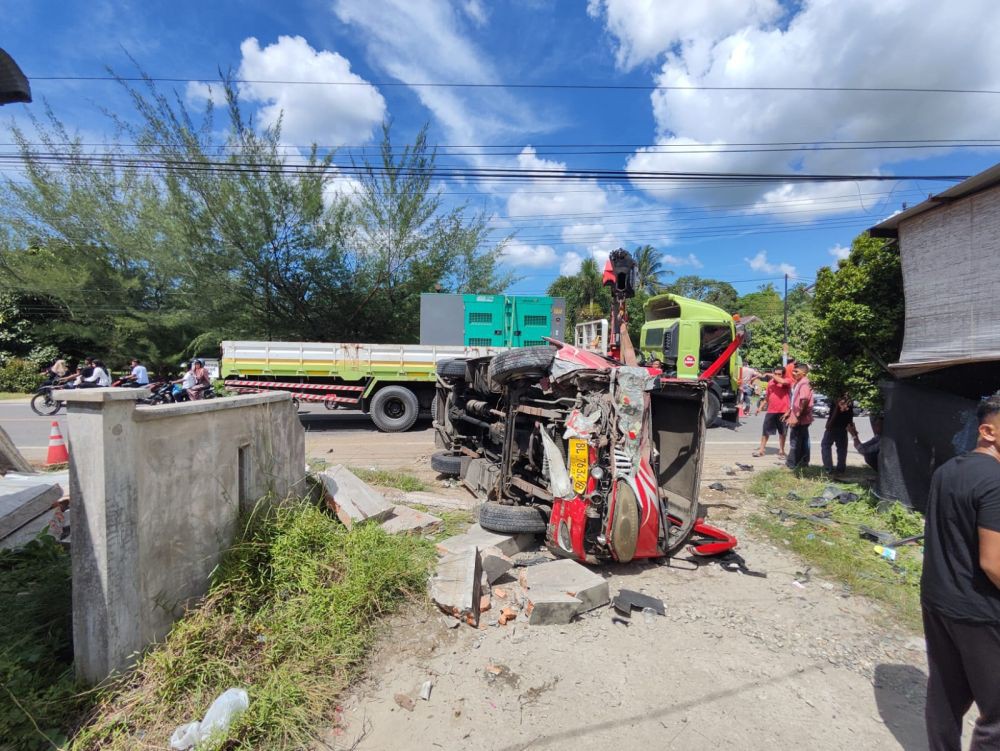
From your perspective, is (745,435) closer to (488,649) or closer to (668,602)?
(668,602)

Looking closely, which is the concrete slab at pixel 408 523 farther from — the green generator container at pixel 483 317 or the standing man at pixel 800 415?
the green generator container at pixel 483 317

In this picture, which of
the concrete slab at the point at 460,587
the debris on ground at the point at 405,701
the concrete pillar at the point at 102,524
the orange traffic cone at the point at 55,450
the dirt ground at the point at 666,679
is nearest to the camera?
the concrete pillar at the point at 102,524

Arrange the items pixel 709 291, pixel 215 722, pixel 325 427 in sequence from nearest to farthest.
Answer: pixel 215 722 → pixel 325 427 → pixel 709 291

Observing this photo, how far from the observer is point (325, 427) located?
11.3m

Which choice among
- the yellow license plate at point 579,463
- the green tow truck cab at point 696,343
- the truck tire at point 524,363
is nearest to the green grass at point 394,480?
the truck tire at point 524,363

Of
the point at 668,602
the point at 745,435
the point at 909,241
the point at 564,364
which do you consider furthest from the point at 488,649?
the point at 745,435

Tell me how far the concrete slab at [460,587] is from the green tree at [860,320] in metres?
5.53

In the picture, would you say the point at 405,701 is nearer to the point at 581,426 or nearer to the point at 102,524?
the point at 102,524

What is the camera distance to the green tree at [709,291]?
49338mm

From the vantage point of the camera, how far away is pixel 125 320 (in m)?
19.2

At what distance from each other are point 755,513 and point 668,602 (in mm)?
2819

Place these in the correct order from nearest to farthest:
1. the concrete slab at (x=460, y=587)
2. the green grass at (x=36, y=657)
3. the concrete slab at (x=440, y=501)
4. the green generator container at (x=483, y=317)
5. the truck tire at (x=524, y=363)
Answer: the green grass at (x=36, y=657), the concrete slab at (x=460, y=587), the truck tire at (x=524, y=363), the concrete slab at (x=440, y=501), the green generator container at (x=483, y=317)

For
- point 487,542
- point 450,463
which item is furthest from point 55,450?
point 487,542

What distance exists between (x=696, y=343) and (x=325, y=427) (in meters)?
8.53
